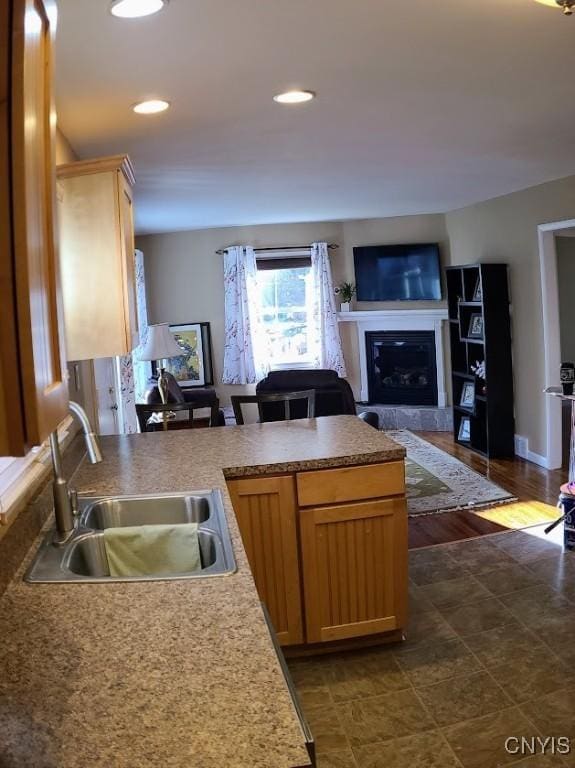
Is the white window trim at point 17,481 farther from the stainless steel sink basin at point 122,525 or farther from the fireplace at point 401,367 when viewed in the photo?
the fireplace at point 401,367

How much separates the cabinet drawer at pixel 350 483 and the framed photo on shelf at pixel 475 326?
3973mm

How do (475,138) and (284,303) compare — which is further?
(284,303)

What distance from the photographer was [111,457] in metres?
2.88

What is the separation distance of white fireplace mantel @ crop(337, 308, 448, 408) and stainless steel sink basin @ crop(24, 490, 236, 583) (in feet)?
19.4

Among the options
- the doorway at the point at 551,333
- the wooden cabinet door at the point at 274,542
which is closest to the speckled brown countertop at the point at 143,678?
the wooden cabinet door at the point at 274,542

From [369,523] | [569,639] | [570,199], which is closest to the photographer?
[369,523]

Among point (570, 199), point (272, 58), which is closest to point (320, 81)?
point (272, 58)

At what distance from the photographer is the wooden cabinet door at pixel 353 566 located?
271cm

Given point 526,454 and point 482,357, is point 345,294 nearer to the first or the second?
point 482,357

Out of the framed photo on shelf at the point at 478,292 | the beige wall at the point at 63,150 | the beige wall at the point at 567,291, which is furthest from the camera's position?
the beige wall at the point at 567,291

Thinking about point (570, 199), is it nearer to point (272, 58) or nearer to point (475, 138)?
point (475, 138)

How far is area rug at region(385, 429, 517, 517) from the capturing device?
4.90 metres

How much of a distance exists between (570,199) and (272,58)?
12.0ft

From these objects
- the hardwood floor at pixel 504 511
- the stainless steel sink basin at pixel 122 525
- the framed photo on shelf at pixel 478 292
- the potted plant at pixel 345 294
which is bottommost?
the hardwood floor at pixel 504 511
